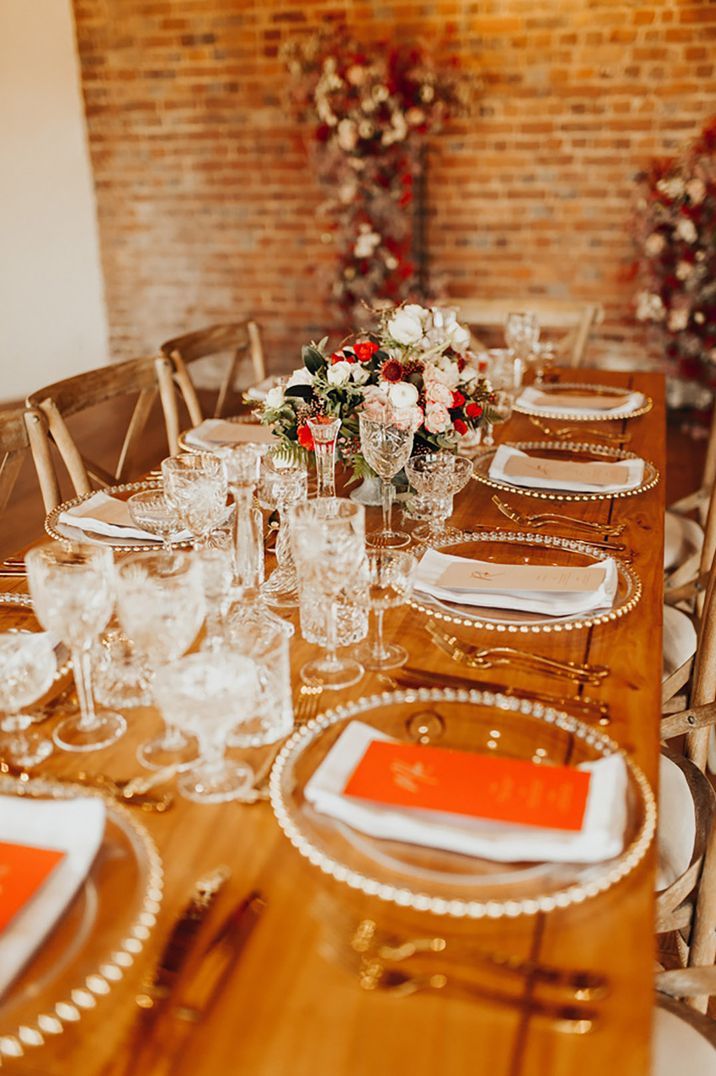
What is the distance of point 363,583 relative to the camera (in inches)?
49.3

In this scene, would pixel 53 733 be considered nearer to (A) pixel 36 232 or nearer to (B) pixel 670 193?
(B) pixel 670 193

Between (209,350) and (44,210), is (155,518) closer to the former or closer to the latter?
(209,350)

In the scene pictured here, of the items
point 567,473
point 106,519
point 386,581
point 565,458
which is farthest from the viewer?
point 565,458

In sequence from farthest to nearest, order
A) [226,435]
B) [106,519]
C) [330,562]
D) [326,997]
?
[226,435]
[106,519]
[330,562]
[326,997]

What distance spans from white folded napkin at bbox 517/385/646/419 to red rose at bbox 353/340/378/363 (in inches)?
32.3

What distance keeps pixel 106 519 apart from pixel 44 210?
13.8 ft

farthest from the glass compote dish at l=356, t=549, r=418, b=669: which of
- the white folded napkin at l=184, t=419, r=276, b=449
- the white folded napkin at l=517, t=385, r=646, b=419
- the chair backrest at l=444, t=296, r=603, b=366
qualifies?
the chair backrest at l=444, t=296, r=603, b=366

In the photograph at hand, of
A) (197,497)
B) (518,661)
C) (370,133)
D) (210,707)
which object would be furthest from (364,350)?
(370,133)

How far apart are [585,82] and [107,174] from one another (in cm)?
256

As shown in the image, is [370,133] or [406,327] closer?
[406,327]

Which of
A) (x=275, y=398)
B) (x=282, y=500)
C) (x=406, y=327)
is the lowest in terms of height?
(x=282, y=500)

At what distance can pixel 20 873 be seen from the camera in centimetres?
83

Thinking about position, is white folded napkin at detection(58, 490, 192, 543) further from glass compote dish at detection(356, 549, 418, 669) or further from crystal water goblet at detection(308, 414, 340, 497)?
glass compote dish at detection(356, 549, 418, 669)

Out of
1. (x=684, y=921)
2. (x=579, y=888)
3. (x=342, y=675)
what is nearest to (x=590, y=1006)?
(x=579, y=888)
